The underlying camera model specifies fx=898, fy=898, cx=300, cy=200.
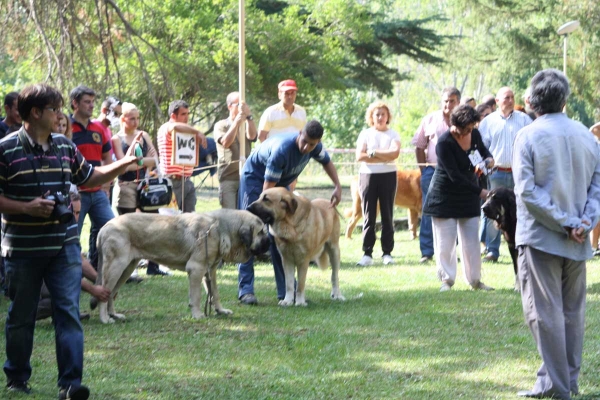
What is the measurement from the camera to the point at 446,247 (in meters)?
9.34

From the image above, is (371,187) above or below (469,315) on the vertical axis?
above

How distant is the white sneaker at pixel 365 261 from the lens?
11.9 metres

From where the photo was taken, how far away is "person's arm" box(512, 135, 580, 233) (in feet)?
17.0

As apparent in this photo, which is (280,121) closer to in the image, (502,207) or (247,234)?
(247,234)

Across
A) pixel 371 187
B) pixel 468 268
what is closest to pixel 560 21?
pixel 371 187

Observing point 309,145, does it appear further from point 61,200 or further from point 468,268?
point 61,200

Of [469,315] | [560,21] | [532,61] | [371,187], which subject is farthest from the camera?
[532,61]

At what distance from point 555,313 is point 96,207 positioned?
17.3 ft

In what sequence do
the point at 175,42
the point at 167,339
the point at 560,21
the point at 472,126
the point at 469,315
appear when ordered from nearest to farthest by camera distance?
the point at 167,339
the point at 469,315
the point at 472,126
the point at 175,42
the point at 560,21

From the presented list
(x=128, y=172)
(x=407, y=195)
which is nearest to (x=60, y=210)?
(x=128, y=172)

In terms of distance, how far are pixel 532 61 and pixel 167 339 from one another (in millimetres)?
24210

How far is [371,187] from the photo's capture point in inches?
468

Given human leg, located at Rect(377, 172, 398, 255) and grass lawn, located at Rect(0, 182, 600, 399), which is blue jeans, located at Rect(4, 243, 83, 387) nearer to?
grass lawn, located at Rect(0, 182, 600, 399)

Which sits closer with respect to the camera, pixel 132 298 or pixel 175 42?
pixel 132 298
